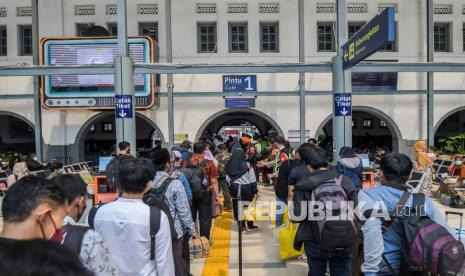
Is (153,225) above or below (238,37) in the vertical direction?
below

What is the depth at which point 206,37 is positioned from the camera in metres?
16.0

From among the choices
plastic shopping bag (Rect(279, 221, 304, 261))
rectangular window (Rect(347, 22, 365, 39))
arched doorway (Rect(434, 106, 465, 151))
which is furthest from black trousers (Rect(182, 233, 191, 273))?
arched doorway (Rect(434, 106, 465, 151))

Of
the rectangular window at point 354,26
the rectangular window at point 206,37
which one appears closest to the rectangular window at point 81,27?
the rectangular window at point 206,37

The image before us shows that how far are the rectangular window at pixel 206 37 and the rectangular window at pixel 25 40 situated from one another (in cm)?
672

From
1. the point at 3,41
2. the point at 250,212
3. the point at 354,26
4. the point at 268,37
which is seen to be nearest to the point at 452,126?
the point at 354,26

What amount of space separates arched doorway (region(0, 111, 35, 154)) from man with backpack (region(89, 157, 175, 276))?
733 inches

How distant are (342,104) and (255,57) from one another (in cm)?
937

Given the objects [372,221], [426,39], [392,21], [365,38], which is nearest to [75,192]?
[372,221]

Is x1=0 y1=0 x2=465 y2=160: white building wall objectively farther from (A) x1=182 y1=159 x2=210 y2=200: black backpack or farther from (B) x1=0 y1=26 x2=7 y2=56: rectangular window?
(A) x1=182 y1=159 x2=210 y2=200: black backpack

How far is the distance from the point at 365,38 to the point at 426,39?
1185cm

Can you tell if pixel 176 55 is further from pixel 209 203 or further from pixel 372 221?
pixel 372 221

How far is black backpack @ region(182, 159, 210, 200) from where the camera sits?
514 centimetres

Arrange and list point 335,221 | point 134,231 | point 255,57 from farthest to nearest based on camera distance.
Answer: point 255,57 < point 335,221 < point 134,231

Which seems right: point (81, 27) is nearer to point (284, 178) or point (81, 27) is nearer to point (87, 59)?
point (87, 59)
